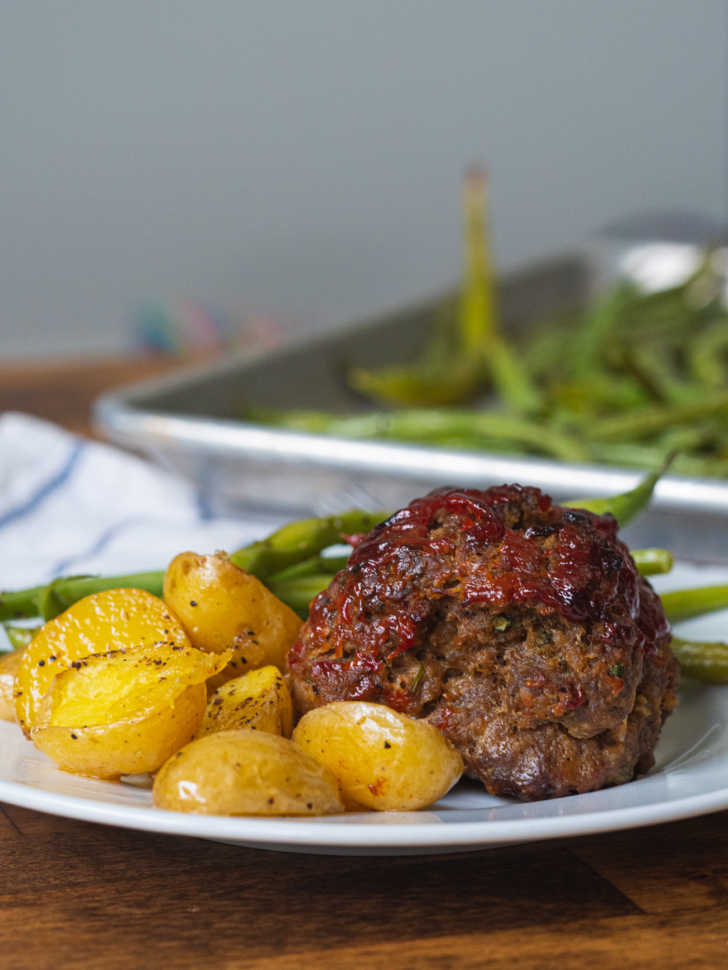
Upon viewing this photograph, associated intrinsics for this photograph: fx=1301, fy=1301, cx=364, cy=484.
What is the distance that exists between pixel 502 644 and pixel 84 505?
1559mm

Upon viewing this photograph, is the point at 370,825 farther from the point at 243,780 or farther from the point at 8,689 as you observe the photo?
the point at 8,689

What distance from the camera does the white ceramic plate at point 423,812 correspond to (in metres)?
1.12

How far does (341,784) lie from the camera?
51.0 inches

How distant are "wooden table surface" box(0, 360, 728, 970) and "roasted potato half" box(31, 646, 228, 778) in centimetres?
11

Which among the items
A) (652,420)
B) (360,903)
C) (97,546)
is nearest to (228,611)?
(360,903)

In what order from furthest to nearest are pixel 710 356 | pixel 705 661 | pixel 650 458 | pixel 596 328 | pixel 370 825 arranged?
1. pixel 596 328
2. pixel 710 356
3. pixel 650 458
4. pixel 705 661
5. pixel 370 825

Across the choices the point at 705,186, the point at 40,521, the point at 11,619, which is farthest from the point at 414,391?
the point at 705,186

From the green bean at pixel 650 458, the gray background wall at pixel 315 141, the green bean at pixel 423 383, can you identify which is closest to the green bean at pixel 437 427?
the green bean at pixel 650 458

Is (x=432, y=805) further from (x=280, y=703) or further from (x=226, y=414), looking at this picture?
(x=226, y=414)

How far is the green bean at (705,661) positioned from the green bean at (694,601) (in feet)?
0.45

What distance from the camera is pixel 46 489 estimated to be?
275cm

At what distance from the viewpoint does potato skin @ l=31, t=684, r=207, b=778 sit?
51.4 inches

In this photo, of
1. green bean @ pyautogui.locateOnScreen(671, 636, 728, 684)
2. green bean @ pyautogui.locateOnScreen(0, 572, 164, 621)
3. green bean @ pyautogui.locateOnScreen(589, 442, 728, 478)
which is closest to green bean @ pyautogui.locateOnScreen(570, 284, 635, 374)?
green bean @ pyautogui.locateOnScreen(589, 442, 728, 478)

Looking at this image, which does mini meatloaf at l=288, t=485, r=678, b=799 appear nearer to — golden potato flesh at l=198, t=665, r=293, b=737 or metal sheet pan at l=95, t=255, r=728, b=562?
golden potato flesh at l=198, t=665, r=293, b=737
